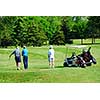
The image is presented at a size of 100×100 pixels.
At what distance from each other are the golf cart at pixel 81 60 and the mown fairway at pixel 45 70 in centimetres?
6

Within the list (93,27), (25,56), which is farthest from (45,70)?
(93,27)

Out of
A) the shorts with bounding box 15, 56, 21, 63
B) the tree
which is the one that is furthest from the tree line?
the shorts with bounding box 15, 56, 21, 63

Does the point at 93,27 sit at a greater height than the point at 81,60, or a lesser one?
greater

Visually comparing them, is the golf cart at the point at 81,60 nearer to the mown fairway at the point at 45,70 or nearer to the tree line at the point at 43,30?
the mown fairway at the point at 45,70

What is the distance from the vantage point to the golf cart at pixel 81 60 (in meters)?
11.6

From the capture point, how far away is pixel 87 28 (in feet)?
38.2

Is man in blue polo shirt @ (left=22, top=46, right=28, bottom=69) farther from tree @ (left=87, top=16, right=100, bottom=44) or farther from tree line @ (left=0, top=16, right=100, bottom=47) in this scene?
tree @ (left=87, top=16, right=100, bottom=44)

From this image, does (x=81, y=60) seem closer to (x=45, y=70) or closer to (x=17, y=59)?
(x=45, y=70)

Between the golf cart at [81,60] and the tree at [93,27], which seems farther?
the golf cart at [81,60]

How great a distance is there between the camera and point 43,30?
11.7m

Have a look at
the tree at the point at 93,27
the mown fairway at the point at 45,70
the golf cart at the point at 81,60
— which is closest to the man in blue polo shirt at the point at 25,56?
the mown fairway at the point at 45,70

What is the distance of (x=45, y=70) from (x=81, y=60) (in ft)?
2.04
